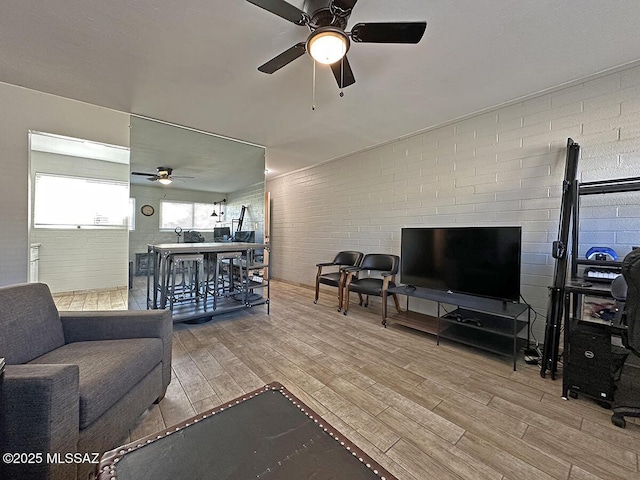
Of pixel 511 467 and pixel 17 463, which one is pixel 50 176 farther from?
pixel 511 467

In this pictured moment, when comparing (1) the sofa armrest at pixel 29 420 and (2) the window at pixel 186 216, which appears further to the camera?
(2) the window at pixel 186 216

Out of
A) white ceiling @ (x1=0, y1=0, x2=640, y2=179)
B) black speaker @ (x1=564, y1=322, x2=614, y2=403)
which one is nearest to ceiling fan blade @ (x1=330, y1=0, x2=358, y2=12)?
white ceiling @ (x1=0, y1=0, x2=640, y2=179)

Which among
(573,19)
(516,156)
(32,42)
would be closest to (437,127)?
(516,156)

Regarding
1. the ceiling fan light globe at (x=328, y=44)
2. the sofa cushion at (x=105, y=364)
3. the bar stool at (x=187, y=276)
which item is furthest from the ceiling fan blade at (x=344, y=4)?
the bar stool at (x=187, y=276)

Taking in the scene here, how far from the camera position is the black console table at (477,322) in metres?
2.52

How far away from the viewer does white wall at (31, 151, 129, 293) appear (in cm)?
455

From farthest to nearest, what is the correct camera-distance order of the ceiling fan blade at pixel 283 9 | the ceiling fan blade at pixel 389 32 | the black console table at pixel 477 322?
the black console table at pixel 477 322
the ceiling fan blade at pixel 389 32
the ceiling fan blade at pixel 283 9

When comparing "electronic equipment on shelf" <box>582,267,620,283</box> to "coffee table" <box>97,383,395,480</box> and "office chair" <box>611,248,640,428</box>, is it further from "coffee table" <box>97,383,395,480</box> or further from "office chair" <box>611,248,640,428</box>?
"coffee table" <box>97,383,395,480</box>

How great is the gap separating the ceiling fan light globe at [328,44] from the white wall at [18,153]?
3.27 m

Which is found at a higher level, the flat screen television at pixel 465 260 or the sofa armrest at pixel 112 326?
the flat screen television at pixel 465 260

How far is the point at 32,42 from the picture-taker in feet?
7.01

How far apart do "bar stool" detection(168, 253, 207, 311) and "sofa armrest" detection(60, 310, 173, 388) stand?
139 cm

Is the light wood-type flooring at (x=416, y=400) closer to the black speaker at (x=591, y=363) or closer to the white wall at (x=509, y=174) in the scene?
the black speaker at (x=591, y=363)

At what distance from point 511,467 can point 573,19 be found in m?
2.86
